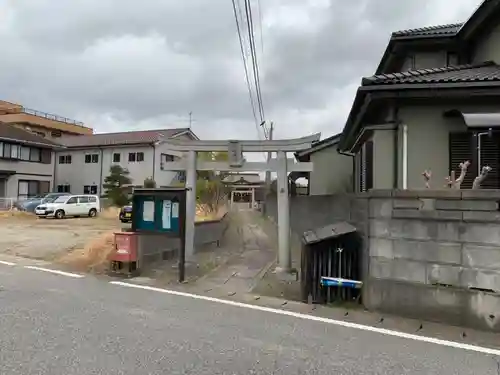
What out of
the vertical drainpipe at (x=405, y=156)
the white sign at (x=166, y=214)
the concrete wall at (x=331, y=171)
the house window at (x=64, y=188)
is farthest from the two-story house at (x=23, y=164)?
the vertical drainpipe at (x=405, y=156)

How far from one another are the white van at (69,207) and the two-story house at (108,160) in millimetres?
7554

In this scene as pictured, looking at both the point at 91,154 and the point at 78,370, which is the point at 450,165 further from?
the point at 91,154

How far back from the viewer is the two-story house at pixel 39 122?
5488 cm

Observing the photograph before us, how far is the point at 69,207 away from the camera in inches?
1107

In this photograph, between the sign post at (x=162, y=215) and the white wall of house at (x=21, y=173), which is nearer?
the sign post at (x=162, y=215)

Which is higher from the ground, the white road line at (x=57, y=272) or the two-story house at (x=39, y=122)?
the two-story house at (x=39, y=122)

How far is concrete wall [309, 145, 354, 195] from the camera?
18484 millimetres

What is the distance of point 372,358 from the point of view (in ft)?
13.9

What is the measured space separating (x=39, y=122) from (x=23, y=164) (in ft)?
74.2

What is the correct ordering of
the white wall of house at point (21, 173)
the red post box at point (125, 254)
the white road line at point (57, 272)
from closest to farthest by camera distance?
1. the white road line at point (57, 272)
2. the red post box at point (125, 254)
3. the white wall of house at point (21, 173)

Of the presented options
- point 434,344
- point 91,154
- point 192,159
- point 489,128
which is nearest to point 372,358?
point 434,344

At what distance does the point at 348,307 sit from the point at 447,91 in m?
4.35

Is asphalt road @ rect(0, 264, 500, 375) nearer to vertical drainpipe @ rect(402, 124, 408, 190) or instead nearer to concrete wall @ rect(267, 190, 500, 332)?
concrete wall @ rect(267, 190, 500, 332)

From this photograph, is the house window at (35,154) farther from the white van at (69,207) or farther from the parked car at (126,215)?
the parked car at (126,215)
